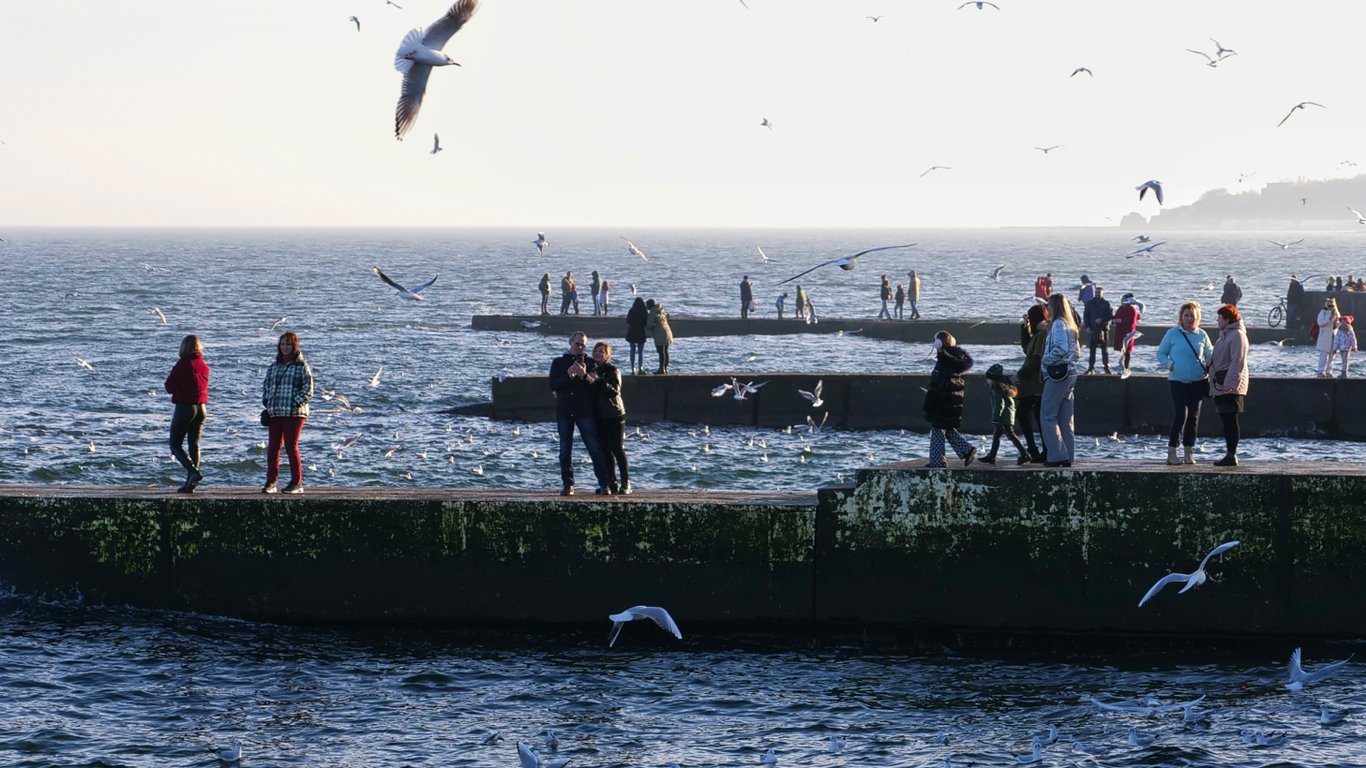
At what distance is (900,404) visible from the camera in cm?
2681

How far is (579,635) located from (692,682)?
133 centimetres

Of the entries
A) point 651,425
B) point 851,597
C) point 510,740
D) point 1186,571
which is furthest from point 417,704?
point 651,425

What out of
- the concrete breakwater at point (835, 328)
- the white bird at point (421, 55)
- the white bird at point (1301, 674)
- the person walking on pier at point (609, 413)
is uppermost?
the white bird at point (421, 55)

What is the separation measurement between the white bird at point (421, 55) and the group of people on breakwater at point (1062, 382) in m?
5.32

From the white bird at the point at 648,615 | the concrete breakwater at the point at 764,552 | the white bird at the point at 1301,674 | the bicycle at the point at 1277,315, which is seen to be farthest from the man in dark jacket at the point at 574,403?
the bicycle at the point at 1277,315

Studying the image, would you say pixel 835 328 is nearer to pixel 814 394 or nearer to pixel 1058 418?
pixel 814 394

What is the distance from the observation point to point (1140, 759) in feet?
34.6

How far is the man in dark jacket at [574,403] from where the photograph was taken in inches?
522

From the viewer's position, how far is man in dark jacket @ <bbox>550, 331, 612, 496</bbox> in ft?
43.5

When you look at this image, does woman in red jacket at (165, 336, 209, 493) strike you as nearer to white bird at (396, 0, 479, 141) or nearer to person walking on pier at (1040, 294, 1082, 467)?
white bird at (396, 0, 479, 141)

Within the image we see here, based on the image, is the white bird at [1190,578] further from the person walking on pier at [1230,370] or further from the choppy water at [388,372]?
the choppy water at [388,372]

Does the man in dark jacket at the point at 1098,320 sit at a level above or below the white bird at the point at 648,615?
above

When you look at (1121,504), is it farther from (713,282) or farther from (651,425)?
(713,282)

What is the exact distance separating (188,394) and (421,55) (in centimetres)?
381
